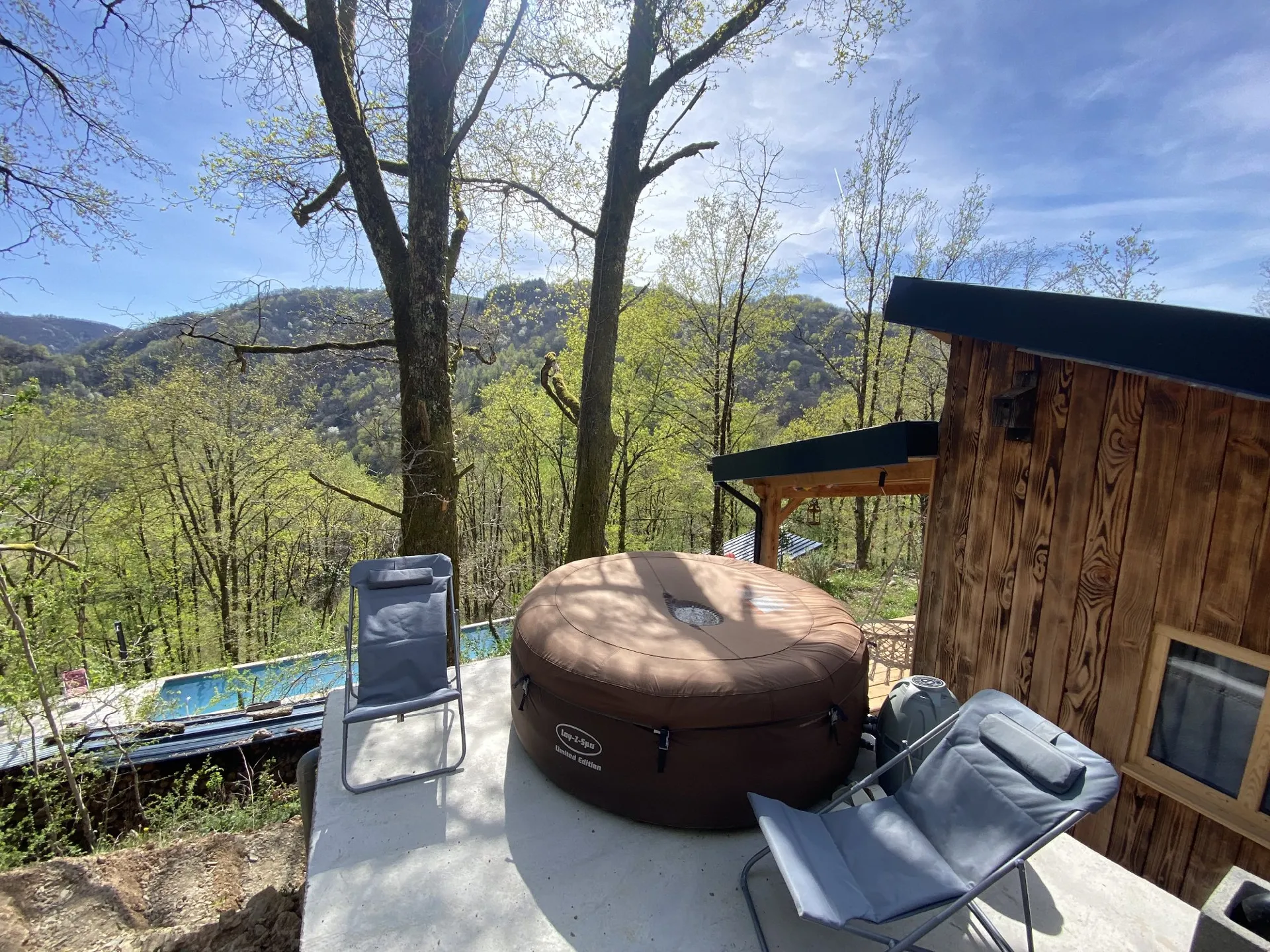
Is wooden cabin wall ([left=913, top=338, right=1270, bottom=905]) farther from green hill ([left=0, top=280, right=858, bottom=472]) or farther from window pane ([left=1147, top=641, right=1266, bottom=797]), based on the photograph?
green hill ([left=0, top=280, right=858, bottom=472])

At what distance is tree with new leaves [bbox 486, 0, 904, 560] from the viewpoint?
496 cm

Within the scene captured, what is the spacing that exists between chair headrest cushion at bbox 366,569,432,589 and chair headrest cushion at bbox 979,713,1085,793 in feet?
9.79

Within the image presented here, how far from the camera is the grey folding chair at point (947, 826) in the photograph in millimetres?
1568

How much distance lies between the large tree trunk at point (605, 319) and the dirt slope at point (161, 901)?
345cm

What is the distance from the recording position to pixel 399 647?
2953mm

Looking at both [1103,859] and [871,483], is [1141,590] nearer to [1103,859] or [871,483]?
[1103,859]

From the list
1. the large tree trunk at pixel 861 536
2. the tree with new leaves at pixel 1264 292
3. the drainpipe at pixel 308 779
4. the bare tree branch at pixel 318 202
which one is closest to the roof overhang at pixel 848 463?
the drainpipe at pixel 308 779

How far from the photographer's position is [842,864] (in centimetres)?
185

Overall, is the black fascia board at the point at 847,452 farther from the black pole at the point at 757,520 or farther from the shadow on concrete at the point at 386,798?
the shadow on concrete at the point at 386,798

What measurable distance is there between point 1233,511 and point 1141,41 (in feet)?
14.4

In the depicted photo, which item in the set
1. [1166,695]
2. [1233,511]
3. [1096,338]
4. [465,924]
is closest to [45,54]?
[465,924]

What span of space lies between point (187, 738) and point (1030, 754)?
7302mm

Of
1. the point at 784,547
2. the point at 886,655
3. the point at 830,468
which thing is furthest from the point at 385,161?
the point at 784,547

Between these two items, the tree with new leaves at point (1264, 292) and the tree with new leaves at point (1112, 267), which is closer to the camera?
the tree with new leaves at point (1264, 292)
